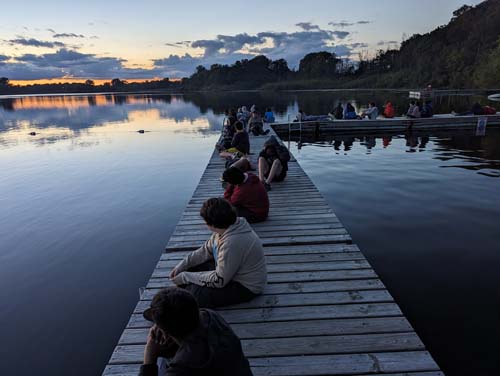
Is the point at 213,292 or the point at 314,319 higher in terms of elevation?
the point at 213,292

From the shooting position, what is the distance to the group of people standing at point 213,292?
1.92 metres

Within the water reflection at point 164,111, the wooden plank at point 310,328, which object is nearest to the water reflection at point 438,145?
Result: the water reflection at point 164,111

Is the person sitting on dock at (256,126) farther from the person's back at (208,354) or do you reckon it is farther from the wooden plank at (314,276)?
the person's back at (208,354)

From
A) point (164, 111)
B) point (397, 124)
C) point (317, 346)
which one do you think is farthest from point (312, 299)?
point (164, 111)

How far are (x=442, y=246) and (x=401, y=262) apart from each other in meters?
1.15

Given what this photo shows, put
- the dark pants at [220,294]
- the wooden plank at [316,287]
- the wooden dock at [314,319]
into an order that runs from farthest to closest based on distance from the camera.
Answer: the wooden plank at [316,287] → the dark pants at [220,294] → the wooden dock at [314,319]

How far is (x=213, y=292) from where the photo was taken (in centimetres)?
350

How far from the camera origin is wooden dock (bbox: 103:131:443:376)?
291cm

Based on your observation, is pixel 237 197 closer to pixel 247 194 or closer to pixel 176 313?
pixel 247 194

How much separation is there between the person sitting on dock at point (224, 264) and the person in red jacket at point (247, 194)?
1903 mm

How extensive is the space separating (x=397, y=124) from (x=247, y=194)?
1898 cm

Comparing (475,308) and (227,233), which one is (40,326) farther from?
(475,308)

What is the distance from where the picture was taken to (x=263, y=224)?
621cm

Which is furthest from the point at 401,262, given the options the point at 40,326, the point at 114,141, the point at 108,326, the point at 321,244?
the point at 114,141
